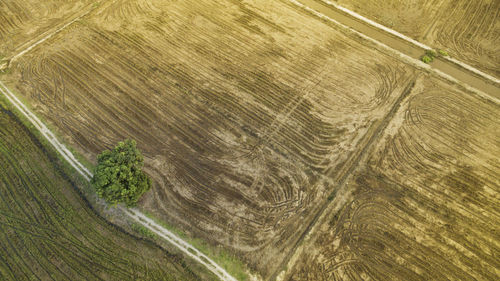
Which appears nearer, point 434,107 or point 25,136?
point 25,136

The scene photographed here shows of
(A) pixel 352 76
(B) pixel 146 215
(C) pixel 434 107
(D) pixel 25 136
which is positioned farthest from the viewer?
(A) pixel 352 76

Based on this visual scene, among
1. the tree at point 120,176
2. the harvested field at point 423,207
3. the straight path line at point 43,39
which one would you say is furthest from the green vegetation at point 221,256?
the straight path line at point 43,39

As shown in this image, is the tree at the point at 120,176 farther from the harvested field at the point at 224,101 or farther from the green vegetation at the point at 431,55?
the green vegetation at the point at 431,55

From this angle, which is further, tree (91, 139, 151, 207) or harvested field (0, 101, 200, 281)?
harvested field (0, 101, 200, 281)

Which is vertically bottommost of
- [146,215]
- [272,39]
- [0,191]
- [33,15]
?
[0,191]

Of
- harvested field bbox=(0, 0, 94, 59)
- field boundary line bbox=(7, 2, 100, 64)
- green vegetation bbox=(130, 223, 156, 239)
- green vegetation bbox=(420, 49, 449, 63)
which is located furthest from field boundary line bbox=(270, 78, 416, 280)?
harvested field bbox=(0, 0, 94, 59)

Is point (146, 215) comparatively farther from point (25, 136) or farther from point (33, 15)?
point (33, 15)

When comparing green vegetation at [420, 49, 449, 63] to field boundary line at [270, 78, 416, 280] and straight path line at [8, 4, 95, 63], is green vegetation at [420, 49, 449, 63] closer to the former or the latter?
field boundary line at [270, 78, 416, 280]

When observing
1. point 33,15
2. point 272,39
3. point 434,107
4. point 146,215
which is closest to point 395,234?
point 434,107
